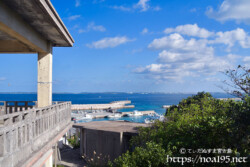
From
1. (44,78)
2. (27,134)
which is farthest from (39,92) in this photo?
(27,134)

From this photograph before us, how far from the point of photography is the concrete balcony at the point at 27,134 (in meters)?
3.69

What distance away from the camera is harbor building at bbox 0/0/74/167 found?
155 inches

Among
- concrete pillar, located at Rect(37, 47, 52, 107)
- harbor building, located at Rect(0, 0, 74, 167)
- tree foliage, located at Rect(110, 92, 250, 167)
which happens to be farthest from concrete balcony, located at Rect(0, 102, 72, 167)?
tree foliage, located at Rect(110, 92, 250, 167)

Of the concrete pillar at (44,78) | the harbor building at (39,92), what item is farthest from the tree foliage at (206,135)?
the concrete pillar at (44,78)

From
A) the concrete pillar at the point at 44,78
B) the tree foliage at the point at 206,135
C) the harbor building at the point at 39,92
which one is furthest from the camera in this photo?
the concrete pillar at the point at 44,78

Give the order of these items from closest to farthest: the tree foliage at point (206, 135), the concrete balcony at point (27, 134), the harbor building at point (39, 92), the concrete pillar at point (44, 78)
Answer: the concrete balcony at point (27, 134) → the harbor building at point (39, 92) → the tree foliage at point (206, 135) → the concrete pillar at point (44, 78)

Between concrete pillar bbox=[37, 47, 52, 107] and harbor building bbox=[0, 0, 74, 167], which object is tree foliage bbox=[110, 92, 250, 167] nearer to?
harbor building bbox=[0, 0, 74, 167]

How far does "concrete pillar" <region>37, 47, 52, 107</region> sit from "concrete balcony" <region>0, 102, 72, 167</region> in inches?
41.8

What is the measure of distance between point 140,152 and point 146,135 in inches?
77.0

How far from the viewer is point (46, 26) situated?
6.47 metres

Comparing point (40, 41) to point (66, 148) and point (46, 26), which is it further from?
point (66, 148)

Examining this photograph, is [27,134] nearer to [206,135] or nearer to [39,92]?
[39,92]

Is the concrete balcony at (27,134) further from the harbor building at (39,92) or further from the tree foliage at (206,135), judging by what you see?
the tree foliage at (206,135)

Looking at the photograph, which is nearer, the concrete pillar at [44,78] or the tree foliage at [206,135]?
the tree foliage at [206,135]
